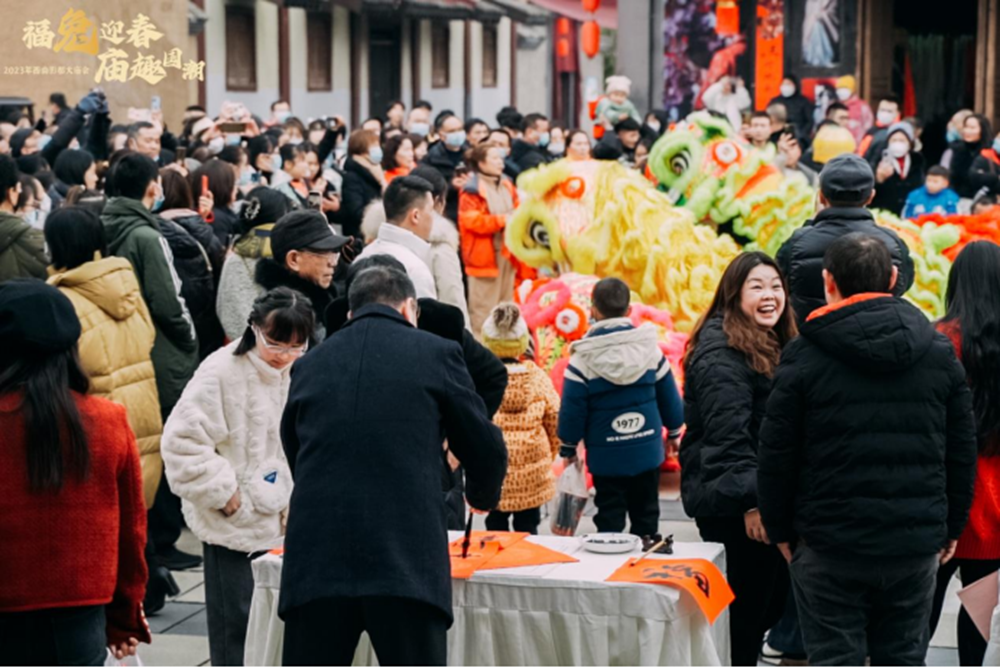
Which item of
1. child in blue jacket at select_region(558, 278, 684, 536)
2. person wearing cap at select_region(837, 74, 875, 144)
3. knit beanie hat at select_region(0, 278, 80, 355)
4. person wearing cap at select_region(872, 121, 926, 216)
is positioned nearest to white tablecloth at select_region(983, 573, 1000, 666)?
child in blue jacket at select_region(558, 278, 684, 536)

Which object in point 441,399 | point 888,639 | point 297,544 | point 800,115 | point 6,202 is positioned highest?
point 800,115

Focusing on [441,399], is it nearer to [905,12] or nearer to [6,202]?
[6,202]

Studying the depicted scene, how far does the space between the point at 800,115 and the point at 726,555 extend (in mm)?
15292

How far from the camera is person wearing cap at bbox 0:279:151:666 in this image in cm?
383

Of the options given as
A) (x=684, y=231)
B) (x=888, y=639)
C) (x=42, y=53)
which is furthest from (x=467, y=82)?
(x=888, y=639)

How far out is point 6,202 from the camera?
7.70m

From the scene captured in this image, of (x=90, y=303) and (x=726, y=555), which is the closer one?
(x=726, y=555)

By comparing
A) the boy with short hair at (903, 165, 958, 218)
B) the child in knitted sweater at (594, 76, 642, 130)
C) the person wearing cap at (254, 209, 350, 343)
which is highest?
the child in knitted sweater at (594, 76, 642, 130)

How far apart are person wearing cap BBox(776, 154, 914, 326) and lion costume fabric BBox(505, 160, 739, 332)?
344 cm

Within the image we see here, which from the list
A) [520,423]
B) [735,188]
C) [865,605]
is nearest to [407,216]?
[520,423]

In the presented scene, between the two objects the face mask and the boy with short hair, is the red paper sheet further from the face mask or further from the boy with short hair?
the face mask

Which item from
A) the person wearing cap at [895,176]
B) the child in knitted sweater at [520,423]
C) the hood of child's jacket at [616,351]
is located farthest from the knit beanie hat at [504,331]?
the person wearing cap at [895,176]

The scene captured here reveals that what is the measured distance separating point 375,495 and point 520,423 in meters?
2.86

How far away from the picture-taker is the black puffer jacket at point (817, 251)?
5.65 m
